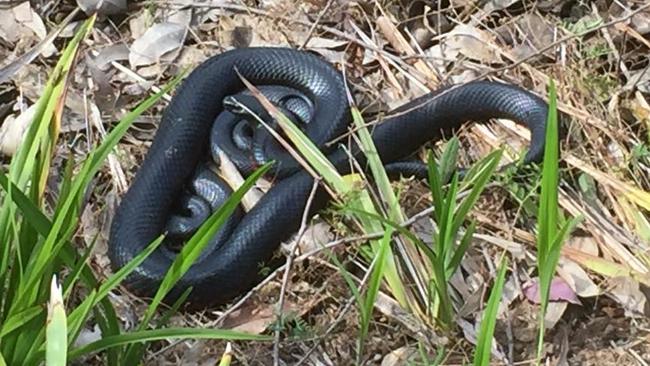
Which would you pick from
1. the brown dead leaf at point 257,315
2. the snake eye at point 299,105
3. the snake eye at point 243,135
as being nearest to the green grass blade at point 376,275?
the brown dead leaf at point 257,315

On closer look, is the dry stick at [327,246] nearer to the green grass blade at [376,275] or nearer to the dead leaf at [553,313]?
the green grass blade at [376,275]

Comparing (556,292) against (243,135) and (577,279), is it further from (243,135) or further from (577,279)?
(243,135)

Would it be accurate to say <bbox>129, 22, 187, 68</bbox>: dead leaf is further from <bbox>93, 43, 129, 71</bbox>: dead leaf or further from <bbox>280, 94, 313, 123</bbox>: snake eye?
<bbox>280, 94, 313, 123</bbox>: snake eye

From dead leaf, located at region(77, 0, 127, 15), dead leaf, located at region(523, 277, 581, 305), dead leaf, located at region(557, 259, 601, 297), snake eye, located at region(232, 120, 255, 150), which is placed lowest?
dead leaf, located at region(523, 277, 581, 305)

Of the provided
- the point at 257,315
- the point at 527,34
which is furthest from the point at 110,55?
the point at 527,34

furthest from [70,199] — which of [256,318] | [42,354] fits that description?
[256,318]

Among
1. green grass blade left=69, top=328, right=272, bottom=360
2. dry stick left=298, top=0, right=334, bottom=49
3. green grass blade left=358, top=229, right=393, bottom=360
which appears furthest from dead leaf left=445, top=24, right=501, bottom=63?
green grass blade left=69, top=328, right=272, bottom=360

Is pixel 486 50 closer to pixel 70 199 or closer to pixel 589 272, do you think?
pixel 589 272
